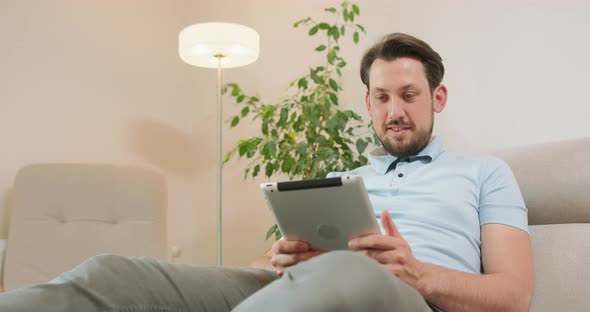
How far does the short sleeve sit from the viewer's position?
119cm

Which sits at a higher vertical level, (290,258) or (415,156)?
(415,156)

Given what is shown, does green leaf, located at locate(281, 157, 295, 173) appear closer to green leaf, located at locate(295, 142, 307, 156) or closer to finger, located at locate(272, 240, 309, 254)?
green leaf, located at locate(295, 142, 307, 156)

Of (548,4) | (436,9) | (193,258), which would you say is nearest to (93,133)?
(193,258)

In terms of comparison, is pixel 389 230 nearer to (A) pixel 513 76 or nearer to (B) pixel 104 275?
(B) pixel 104 275

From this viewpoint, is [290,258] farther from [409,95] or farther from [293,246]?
[409,95]

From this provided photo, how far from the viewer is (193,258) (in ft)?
10.3

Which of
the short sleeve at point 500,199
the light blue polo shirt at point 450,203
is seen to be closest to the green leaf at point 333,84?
the light blue polo shirt at point 450,203

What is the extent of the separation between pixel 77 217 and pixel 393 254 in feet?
4.86

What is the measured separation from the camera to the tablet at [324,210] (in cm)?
97

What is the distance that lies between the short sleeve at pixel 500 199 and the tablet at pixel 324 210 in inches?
13.6

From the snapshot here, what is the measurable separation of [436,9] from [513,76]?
0.44 m

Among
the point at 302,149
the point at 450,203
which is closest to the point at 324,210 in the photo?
the point at 450,203

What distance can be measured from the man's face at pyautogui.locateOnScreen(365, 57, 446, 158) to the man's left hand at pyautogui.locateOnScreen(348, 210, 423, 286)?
0.48 meters

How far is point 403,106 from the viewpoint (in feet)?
4.74
